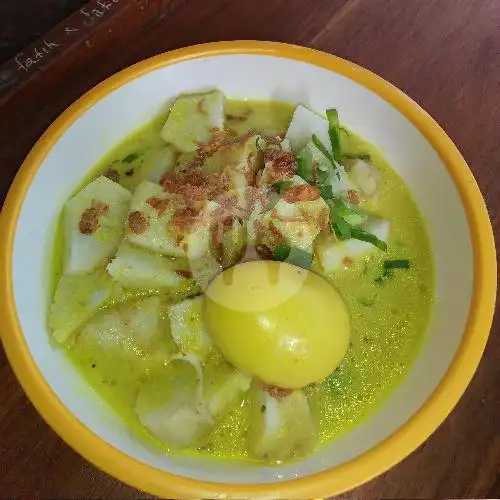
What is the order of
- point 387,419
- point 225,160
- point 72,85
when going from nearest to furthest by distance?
point 387,419, point 225,160, point 72,85

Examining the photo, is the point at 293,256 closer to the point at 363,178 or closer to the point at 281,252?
the point at 281,252

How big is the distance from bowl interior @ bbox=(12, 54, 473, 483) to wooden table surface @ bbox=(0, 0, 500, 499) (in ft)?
0.43

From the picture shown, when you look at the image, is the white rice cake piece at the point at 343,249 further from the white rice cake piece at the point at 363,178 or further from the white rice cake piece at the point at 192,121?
the white rice cake piece at the point at 192,121

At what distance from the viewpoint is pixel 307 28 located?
1485 mm

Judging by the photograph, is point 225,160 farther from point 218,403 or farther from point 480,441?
point 480,441

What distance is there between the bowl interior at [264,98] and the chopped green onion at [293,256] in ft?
0.90

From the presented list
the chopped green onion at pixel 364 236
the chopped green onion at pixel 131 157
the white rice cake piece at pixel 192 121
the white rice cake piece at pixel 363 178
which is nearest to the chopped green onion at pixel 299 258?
the chopped green onion at pixel 364 236

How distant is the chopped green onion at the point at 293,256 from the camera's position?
1.12 m

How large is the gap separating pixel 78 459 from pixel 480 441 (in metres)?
0.76

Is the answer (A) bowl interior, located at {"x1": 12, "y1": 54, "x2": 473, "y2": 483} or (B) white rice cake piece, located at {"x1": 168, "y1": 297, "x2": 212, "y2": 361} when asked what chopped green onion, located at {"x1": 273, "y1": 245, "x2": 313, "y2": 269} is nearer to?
(B) white rice cake piece, located at {"x1": 168, "y1": 297, "x2": 212, "y2": 361}

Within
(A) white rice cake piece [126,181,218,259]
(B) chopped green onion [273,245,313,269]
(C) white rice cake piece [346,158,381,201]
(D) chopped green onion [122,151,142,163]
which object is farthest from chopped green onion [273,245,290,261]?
(D) chopped green onion [122,151,142,163]

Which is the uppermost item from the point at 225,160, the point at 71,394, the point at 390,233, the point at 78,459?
the point at 225,160

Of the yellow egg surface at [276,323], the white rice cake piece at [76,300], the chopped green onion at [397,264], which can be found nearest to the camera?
the yellow egg surface at [276,323]

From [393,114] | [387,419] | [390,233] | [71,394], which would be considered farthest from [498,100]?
[71,394]
